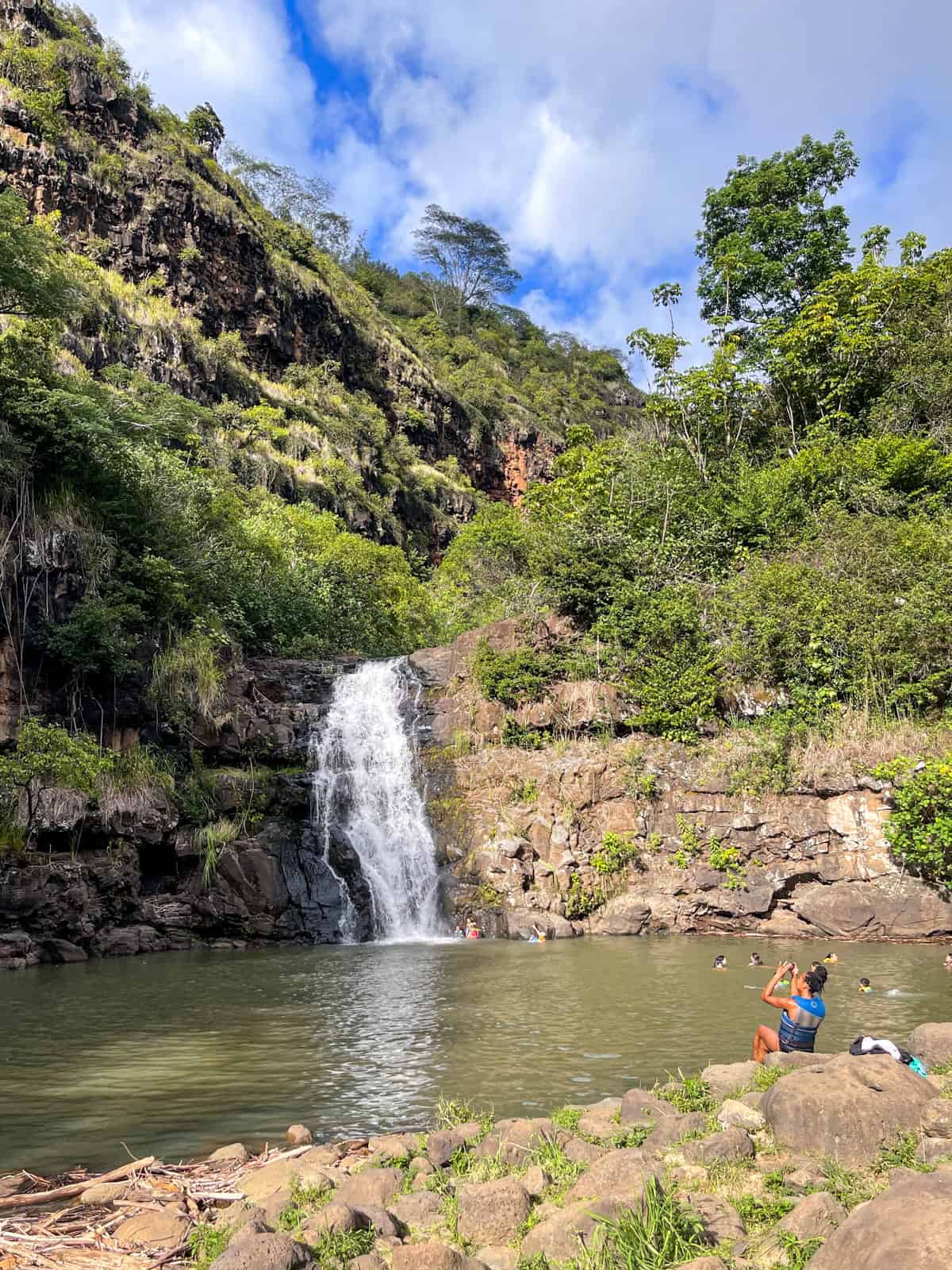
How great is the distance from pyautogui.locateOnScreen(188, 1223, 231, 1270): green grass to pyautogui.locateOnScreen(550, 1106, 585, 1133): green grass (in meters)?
2.43

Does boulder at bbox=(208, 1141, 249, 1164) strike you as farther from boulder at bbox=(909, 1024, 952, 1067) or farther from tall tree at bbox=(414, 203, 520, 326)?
tall tree at bbox=(414, 203, 520, 326)

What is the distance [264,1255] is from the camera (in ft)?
13.5

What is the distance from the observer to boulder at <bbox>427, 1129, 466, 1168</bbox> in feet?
18.9

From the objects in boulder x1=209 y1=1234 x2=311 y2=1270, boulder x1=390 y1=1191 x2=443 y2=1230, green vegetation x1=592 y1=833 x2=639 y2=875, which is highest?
green vegetation x1=592 y1=833 x2=639 y2=875

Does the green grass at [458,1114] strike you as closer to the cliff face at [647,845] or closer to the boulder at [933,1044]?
the boulder at [933,1044]

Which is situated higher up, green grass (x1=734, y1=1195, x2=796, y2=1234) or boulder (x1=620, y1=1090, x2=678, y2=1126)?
green grass (x1=734, y1=1195, x2=796, y2=1234)

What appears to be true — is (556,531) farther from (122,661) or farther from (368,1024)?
(368,1024)

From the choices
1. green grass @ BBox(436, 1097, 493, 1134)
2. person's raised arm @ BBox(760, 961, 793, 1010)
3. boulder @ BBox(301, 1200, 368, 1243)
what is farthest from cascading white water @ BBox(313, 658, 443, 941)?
boulder @ BBox(301, 1200, 368, 1243)

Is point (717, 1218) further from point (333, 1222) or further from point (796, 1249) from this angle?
point (333, 1222)

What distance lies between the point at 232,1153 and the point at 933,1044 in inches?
226

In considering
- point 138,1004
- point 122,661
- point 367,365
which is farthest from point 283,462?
point 138,1004

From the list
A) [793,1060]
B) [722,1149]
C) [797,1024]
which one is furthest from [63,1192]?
[797,1024]

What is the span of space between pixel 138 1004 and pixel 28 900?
5590mm

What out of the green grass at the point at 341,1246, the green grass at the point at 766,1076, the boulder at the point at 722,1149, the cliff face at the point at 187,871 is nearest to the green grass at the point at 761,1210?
the boulder at the point at 722,1149
